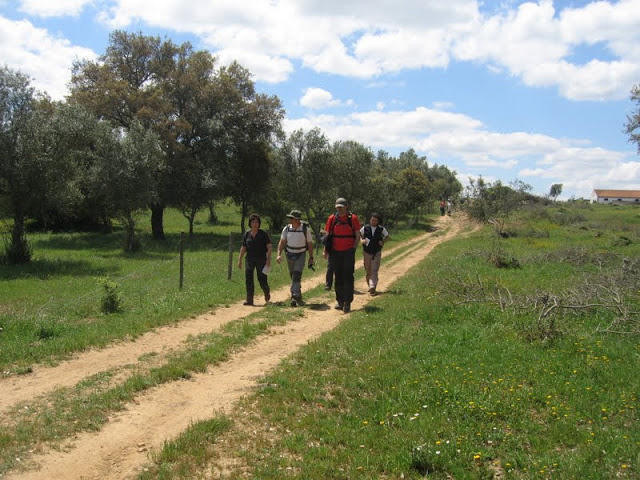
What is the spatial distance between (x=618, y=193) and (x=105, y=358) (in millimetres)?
189675

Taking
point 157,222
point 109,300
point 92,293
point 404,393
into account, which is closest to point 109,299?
point 109,300

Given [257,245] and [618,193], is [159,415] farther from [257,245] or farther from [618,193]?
[618,193]

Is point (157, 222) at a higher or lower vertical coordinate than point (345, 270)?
higher

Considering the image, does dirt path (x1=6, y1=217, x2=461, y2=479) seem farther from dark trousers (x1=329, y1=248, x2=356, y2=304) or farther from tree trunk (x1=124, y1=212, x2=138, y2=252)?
tree trunk (x1=124, y1=212, x2=138, y2=252)

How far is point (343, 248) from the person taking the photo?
36.5ft

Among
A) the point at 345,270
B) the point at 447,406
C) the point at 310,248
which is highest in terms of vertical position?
the point at 310,248

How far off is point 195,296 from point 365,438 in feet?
27.9

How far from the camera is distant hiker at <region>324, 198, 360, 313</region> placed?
1104cm

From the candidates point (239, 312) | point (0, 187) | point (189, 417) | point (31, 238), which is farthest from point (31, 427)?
point (31, 238)

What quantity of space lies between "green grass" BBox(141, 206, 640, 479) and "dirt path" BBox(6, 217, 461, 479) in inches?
13.3

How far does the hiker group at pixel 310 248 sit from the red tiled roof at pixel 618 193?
588ft

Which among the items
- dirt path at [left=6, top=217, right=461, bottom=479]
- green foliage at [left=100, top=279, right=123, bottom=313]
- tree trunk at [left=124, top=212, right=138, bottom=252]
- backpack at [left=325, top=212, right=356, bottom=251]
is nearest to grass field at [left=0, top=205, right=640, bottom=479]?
dirt path at [left=6, top=217, right=461, bottom=479]

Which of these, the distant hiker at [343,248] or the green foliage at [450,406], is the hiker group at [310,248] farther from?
the green foliage at [450,406]

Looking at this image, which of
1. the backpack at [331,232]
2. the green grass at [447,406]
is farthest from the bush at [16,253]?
the green grass at [447,406]
